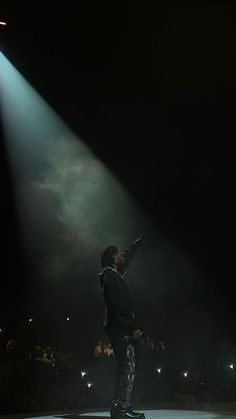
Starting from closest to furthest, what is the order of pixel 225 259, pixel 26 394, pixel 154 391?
1. pixel 26 394
2. pixel 154 391
3. pixel 225 259

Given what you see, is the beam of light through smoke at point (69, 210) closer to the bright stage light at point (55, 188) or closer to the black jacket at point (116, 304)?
the bright stage light at point (55, 188)

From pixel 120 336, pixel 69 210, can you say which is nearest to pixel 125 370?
pixel 120 336

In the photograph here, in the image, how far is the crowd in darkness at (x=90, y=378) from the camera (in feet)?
23.1

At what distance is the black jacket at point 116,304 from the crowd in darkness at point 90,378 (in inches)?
100

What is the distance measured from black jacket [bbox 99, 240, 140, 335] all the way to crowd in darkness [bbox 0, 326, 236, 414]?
2.54m

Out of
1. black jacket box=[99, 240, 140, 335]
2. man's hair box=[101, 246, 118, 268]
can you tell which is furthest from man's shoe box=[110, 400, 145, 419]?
man's hair box=[101, 246, 118, 268]

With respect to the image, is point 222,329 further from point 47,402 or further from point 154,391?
point 47,402

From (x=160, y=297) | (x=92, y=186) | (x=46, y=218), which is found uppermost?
(x=92, y=186)

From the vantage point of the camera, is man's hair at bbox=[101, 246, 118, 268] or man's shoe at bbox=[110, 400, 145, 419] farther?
man's hair at bbox=[101, 246, 118, 268]

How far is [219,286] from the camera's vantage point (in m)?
8.63

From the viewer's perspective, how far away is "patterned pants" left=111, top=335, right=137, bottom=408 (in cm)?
461

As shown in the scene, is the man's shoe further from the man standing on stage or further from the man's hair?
the man's hair

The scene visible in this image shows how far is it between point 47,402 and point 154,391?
1721 mm

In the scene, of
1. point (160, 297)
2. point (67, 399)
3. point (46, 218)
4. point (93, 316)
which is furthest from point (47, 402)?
point (46, 218)
